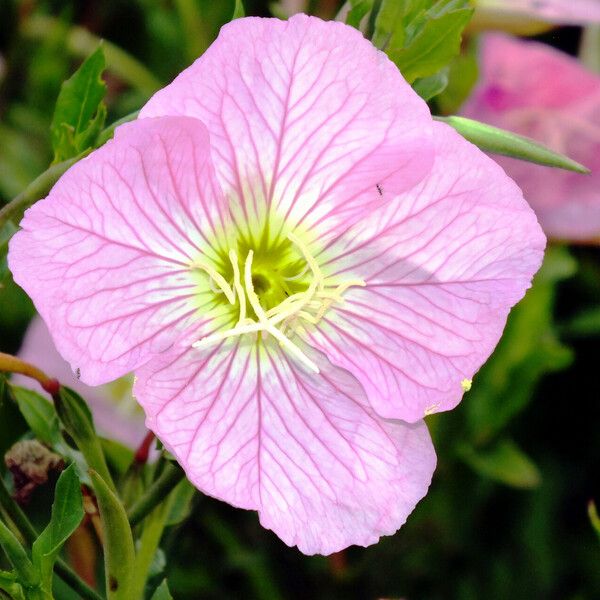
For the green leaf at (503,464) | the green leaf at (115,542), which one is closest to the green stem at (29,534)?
the green leaf at (115,542)

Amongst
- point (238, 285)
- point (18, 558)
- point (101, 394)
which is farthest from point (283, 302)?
point (101, 394)

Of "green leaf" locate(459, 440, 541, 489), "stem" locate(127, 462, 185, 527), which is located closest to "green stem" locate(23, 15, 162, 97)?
"green leaf" locate(459, 440, 541, 489)

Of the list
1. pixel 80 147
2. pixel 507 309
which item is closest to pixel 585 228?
pixel 507 309

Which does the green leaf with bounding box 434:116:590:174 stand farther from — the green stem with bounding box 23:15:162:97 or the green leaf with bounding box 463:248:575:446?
the green stem with bounding box 23:15:162:97

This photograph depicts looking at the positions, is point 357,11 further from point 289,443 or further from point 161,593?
point 161,593

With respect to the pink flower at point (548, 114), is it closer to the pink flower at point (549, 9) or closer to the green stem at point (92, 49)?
the pink flower at point (549, 9)
